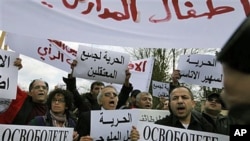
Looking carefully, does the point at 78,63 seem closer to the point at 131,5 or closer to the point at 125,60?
the point at 125,60

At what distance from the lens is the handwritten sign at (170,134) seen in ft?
12.6

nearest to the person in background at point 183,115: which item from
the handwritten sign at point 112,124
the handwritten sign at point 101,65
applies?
the handwritten sign at point 112,124

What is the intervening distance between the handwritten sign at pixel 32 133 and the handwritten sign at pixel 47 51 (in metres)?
2.92

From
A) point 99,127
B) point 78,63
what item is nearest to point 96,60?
point 78,63

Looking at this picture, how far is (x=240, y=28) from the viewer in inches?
21.9

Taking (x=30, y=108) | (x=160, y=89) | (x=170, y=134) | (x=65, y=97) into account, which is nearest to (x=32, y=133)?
(x=65, y=97)

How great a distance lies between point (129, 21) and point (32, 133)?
1.36 meters

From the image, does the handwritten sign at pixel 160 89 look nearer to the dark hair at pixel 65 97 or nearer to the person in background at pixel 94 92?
the person in background at pixel 94 92

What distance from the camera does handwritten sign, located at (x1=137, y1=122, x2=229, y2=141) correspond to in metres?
3.83

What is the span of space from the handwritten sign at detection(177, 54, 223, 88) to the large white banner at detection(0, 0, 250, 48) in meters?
1.79

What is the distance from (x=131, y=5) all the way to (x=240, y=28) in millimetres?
3890

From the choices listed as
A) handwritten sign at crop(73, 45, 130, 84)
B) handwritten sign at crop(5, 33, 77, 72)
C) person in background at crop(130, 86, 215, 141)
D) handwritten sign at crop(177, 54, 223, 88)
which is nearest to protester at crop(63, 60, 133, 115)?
handwritten sign at crop(73, 45, 130, 84)

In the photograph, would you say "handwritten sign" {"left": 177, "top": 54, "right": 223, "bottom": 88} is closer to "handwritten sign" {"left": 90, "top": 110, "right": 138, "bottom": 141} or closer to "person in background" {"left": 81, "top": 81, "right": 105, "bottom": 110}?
"person in background" {"left": 81, "top": 81, "right": 105, "bottom": 110}

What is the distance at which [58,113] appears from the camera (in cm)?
414
